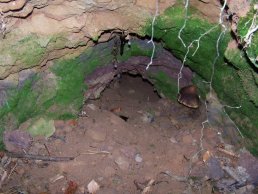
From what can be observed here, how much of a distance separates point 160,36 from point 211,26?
83 cm

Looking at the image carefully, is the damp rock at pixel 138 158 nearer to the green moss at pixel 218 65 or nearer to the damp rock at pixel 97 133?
the damp rock at pixel 97 133

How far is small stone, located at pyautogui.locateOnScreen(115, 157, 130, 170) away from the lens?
4.81 m

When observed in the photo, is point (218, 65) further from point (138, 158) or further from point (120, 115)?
point (120, 115)

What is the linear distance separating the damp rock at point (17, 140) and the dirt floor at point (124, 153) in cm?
12

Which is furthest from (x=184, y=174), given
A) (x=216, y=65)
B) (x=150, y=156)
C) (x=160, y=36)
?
(x=160, y=36)

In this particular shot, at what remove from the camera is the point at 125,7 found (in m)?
4.17

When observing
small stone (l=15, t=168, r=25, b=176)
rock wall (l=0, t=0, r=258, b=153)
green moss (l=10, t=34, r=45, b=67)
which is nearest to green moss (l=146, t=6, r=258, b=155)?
rock wall (l=0, t=0, r=258, b=153)

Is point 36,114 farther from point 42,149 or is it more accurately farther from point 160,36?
point 160,36

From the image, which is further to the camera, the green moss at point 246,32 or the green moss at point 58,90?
the green moss at point 58,90

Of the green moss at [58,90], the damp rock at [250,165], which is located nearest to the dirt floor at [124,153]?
the green moss at [58,90]

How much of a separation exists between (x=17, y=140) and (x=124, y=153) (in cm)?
164

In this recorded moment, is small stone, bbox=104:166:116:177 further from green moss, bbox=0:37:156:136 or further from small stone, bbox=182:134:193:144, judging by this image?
small stone, bbox=182:134:193:144

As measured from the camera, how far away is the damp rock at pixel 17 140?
459 cm

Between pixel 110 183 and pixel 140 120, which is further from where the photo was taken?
pixel 140 120
